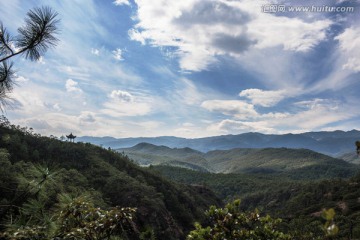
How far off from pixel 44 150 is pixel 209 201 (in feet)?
309

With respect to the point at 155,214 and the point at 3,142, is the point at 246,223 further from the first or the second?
the point at 3,142

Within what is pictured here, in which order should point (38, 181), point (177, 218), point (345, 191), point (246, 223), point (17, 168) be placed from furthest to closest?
point (345, 191), point (177, 218), point (17, 168), point (38, 181), point (246, 223)

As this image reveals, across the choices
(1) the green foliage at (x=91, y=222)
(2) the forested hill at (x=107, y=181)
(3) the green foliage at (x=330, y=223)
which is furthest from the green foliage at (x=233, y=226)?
(2) the forested hill at (x=107, y=181)

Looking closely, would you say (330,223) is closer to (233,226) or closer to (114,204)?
(233,226)

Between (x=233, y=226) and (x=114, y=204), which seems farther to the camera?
(x=114, y=204)

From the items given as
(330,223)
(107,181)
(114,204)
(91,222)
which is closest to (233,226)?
(91,222)

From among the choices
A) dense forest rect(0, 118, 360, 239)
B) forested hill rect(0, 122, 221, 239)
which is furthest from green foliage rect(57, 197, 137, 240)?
forested hill rect(0, 122, 221, 239)

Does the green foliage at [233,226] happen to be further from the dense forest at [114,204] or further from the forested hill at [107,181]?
the forested hill at [107,181]

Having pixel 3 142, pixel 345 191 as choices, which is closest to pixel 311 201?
pixel 345 191

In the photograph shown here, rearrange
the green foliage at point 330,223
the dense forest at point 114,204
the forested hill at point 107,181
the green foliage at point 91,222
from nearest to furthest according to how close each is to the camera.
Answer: the green foliage at point 330,223 → the green foliage at point 91,222 → the dense forest at point 114,204 → the forested hill at point 107,181

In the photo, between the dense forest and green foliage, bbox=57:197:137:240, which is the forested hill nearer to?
the dense forest

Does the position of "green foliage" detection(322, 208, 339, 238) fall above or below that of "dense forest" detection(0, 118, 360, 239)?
above

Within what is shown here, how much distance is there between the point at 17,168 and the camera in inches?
2398

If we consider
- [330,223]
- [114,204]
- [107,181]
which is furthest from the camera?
[107,181]
